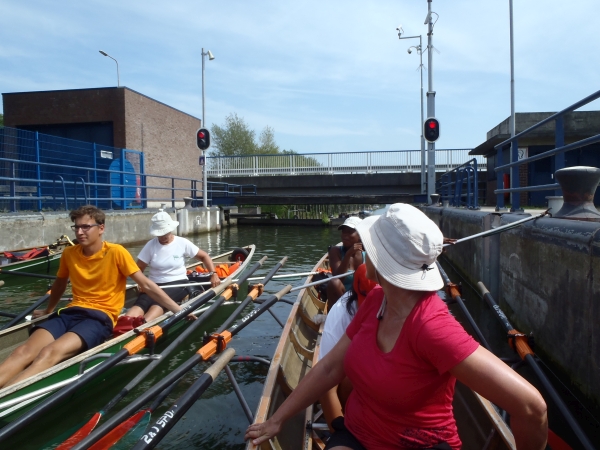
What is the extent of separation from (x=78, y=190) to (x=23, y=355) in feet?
46.7

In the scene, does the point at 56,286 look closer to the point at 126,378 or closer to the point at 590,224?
the point at 126,378

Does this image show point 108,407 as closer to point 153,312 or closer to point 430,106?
point 153,312

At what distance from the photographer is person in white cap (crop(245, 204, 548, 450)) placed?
1.87 meters

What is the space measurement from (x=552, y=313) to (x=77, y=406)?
475 cm

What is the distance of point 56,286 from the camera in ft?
17.5

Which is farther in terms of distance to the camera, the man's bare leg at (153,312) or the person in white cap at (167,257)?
the person in white cap at (167,257)

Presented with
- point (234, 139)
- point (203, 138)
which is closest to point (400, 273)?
point (203, 138)

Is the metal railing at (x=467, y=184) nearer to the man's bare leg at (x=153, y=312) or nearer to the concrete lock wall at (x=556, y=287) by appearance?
the concrete lock wall at (x=556, y=287)

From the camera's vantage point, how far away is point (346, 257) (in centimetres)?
569

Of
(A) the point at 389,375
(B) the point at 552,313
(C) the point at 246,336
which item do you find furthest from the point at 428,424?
(C) the point at 246,336

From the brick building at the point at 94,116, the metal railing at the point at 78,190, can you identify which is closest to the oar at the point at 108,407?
the metal railing at the point at 78,190

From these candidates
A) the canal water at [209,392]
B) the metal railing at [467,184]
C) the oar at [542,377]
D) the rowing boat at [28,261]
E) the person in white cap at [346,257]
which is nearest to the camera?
the oar at [542,377]

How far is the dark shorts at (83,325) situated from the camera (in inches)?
Answer: 190

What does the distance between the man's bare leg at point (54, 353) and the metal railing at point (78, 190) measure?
8318mm
